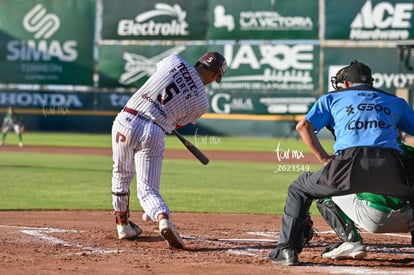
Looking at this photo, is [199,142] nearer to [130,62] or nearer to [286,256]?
[130,62]

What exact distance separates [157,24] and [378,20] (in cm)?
911

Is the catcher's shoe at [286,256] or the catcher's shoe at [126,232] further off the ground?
the catcher's shoe at [286,256]

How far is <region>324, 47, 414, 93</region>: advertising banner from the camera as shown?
1300 inches

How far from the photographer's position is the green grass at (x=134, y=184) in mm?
11922

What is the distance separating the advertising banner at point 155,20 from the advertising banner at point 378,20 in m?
5.88

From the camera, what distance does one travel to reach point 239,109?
3488cm

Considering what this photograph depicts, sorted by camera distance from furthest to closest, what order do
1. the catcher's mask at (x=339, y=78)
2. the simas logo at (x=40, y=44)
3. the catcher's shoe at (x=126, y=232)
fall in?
the simas logo at (x=40, y=44), the catcher's shoe at (x=126, y=232), the catcher's mask at (x=339, y=78)

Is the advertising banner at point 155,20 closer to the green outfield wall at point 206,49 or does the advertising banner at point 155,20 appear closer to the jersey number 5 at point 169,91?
the green outfield wall at point 206,49

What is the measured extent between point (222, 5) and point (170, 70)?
2733 cm

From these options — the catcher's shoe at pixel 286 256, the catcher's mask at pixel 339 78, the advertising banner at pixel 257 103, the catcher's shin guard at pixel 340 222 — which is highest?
the catcher's mask at pixel 339 78

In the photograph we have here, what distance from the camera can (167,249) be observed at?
7.29 meters

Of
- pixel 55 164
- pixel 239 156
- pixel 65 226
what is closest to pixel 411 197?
pixel 65 226

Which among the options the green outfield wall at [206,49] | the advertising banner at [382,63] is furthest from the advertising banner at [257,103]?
the advertising banner at [382,63]

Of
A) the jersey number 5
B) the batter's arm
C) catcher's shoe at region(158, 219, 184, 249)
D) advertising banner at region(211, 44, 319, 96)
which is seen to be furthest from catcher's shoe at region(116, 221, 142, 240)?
advertising banner at region(211, 44, 319, 96)
